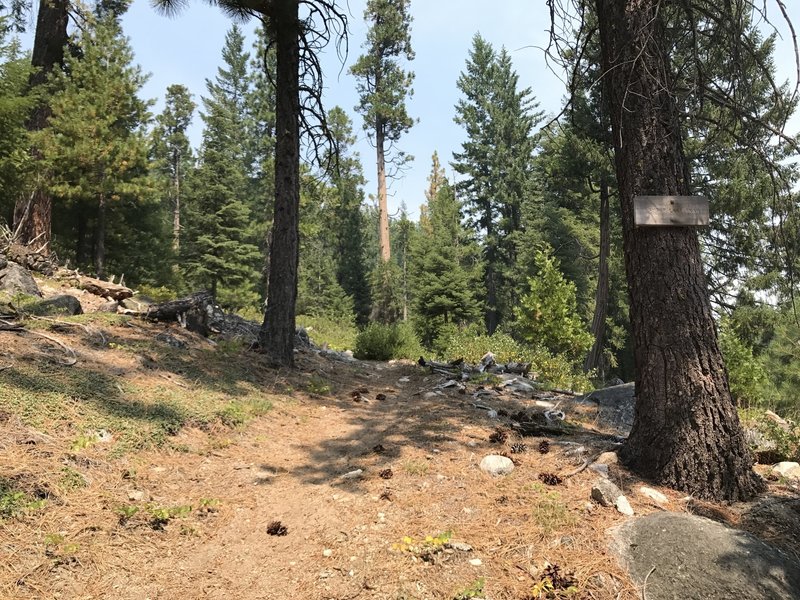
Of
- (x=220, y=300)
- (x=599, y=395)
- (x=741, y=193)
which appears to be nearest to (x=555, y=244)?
(x=741, y=193)

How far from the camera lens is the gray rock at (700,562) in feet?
6.93

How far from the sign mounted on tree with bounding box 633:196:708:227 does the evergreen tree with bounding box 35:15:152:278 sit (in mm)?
13534

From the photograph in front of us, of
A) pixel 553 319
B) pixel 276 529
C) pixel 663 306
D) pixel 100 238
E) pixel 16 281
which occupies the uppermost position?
pixel 100 238

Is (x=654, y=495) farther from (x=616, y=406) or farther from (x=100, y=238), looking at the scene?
(x=100, y=238)

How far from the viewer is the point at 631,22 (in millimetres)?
3484

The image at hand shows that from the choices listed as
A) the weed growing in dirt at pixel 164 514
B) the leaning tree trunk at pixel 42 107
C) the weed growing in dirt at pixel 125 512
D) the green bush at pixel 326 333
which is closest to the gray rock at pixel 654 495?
the weed growing in dirt at pixel 164 514

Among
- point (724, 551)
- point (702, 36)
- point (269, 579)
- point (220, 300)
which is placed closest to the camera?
point (724, 551)

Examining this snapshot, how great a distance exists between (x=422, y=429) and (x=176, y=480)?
2328mm

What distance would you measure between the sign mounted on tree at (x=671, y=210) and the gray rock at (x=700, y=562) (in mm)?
1884

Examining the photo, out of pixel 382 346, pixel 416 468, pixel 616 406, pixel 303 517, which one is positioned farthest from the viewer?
pixel 382 346

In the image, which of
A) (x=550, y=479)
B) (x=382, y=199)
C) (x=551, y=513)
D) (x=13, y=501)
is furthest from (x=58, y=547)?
(x=382, y=199)

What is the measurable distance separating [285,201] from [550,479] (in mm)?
5933

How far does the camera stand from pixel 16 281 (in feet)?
22.7

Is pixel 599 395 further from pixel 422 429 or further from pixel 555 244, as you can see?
pixel 555 244
